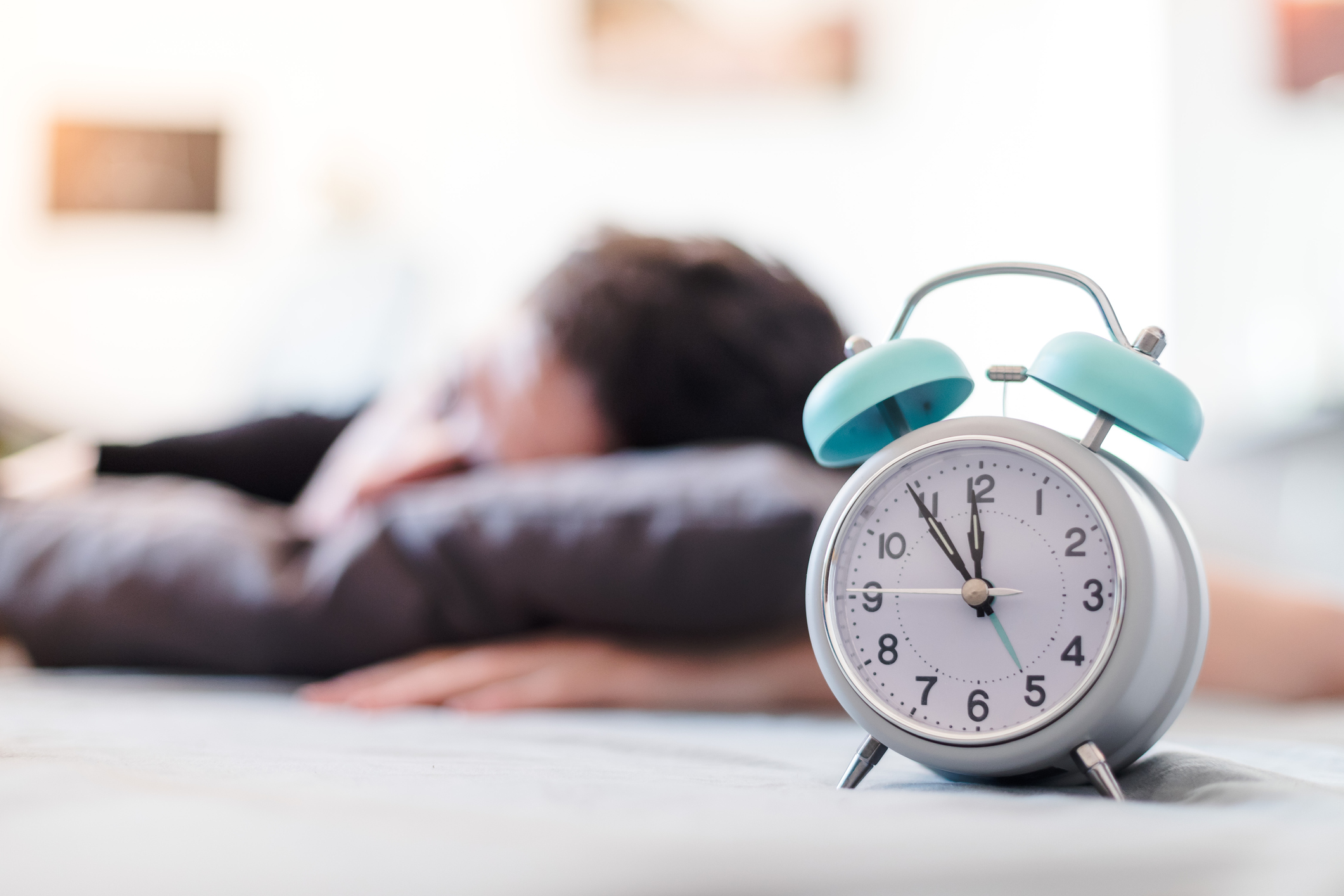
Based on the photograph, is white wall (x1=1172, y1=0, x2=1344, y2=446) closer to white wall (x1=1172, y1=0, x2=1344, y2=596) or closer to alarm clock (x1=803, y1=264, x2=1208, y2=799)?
white wall (x1=1172, y1=0, x2=1344, y2=596)

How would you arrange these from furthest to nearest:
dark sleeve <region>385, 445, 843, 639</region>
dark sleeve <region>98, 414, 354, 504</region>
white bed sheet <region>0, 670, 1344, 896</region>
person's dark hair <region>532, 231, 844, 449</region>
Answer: dark sleeve <region>98, 414, 354, 504</region> < person's dark hair <region>532, 231, 844, 449</region> < dark sleeve <region>385, 445, 843, 639</region> < white bed sheet <region>0, 670, 1344, 896</region>

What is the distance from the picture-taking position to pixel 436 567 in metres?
0.88

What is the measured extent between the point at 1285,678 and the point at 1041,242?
1588mm

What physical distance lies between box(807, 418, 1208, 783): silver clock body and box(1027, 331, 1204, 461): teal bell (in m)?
0.02

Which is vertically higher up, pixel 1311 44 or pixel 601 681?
pixel 1311 44

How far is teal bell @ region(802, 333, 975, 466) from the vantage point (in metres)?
0.46

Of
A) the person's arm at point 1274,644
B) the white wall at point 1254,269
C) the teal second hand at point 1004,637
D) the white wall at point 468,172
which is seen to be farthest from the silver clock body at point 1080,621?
the white wall at point 1254,269

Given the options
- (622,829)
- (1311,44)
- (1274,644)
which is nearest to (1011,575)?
(622,829)

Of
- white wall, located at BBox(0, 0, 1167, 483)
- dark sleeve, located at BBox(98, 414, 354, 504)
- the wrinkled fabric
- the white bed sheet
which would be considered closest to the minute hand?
the white bed sheet

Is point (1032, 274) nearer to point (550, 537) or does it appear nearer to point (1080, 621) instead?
point (1080, 621)

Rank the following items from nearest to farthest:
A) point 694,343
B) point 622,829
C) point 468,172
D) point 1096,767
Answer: point 622,829, point 1096,767, point 694,343, point 468,172

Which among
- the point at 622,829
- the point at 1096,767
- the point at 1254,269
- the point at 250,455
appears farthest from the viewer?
the point at 1254,269

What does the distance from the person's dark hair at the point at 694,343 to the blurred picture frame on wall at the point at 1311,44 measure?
195cm

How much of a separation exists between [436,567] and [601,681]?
0.19m
